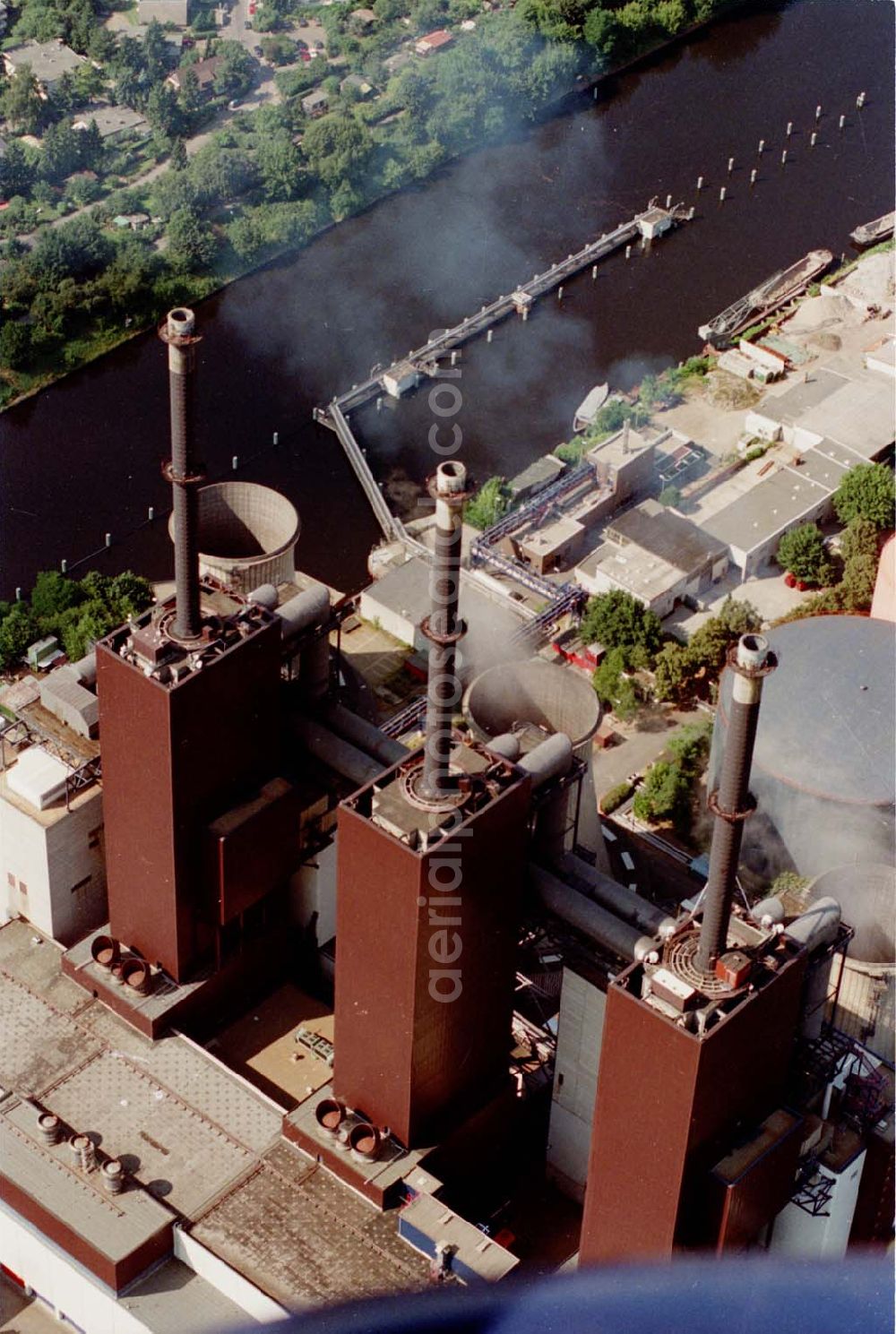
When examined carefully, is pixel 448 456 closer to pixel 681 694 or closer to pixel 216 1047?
pixel 681 694

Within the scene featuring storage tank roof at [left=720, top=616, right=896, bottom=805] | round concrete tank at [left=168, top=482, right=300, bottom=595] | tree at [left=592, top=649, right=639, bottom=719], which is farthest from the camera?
tree at [left=592, top=649, right=639, bottom=719]

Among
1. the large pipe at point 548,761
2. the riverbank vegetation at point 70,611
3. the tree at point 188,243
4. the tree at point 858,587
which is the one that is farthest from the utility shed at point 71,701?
the tree at point 188,243

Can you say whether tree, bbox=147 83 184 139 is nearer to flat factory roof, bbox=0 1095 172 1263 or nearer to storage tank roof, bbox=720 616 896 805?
storage tank roof, bbox=720 616 896 805

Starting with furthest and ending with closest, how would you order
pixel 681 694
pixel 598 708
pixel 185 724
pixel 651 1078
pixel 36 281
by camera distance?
pixel 36 281 → pixel 681 694 → pixel 598 708 → pixel 185 724 → pixel 651 1078

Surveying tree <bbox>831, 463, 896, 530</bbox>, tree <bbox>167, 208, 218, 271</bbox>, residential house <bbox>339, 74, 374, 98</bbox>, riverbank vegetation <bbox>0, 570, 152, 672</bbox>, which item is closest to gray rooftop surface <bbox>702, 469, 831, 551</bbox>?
tree <bbox>831, 463, 896, 530</bbox>

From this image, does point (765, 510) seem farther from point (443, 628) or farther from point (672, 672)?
point (443, 628)

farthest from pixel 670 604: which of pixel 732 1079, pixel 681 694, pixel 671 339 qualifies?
pixel 732 1079

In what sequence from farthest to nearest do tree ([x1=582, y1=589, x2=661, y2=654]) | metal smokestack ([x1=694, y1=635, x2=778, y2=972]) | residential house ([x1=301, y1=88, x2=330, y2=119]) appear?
residential house ([x1=301, y1=88, x2=330, y2=119])
tree ([x1=582, y1=589, x2=661, y2=654])
metal smokestack ([x1=694, y1=635, x2=778, y2=972])
